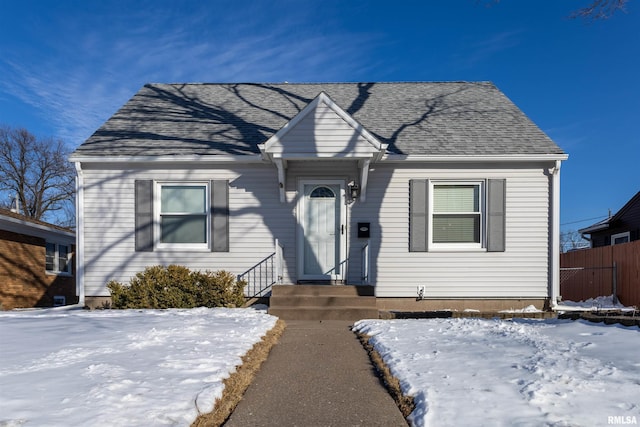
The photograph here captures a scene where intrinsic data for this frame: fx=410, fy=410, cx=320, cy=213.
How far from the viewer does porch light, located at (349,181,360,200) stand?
846 centimetres

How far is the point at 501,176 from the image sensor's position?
28.0 feet

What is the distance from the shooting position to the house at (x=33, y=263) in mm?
12438

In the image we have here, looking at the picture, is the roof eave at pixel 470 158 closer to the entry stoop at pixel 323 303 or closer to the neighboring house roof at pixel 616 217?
the entry stoop at pixel 323 303

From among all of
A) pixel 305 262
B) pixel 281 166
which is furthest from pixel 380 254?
pixel 281 166

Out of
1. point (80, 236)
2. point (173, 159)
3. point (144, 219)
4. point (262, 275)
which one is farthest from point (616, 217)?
point (80, 236)

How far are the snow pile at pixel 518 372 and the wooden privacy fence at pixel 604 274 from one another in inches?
258

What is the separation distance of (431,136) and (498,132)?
4.97ft

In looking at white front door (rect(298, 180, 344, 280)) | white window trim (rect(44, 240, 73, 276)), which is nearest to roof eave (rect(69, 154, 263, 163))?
white front door (rect(298, 180, 344, 280))

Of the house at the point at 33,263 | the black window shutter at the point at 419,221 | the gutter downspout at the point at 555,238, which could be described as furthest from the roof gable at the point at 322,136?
the house at the point at 33,263

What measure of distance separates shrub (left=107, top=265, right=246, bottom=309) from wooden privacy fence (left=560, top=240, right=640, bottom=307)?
9.72m

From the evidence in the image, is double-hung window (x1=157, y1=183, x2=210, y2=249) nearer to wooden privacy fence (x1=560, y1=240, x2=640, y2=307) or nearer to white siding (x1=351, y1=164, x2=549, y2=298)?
white siding (x1=351, y1=164, x2=549, y2=298)

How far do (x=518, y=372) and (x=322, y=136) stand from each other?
17.7ft

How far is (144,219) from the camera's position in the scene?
28.1 ft

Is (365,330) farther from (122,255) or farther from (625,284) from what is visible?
(625,284)
